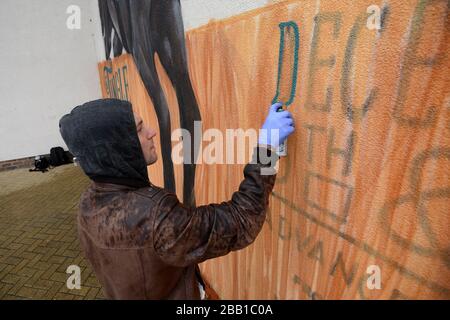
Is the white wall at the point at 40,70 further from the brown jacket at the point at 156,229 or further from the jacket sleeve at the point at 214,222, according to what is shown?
the jacket sleeve at the point at 214,222

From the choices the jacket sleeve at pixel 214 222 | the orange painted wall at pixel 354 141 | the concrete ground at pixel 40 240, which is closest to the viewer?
the orange painted wall at pixel 354 141

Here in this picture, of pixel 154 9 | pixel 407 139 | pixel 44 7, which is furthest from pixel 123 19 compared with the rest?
pixel 44 7

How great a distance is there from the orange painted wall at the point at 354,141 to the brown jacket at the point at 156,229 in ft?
1.09

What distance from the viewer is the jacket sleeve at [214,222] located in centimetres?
119

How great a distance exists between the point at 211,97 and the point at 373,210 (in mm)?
1353

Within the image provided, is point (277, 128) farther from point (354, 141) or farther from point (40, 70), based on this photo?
point (40, 70)

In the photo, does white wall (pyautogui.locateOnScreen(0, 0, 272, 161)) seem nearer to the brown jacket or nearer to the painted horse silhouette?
the painted horse silhouette

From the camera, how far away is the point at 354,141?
1182 millimetres

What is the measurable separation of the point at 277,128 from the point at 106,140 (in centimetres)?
77

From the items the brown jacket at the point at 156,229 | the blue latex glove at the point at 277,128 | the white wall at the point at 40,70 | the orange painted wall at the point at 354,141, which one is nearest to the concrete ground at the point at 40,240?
Answer: the white wall at the point at 40,70

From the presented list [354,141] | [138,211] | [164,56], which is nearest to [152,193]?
[138,211]

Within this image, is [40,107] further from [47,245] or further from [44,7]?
[47,245]

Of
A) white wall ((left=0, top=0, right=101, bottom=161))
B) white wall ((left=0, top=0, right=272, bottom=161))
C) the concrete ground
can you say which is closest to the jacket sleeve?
the concrete ground

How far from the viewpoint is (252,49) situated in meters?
1.58
